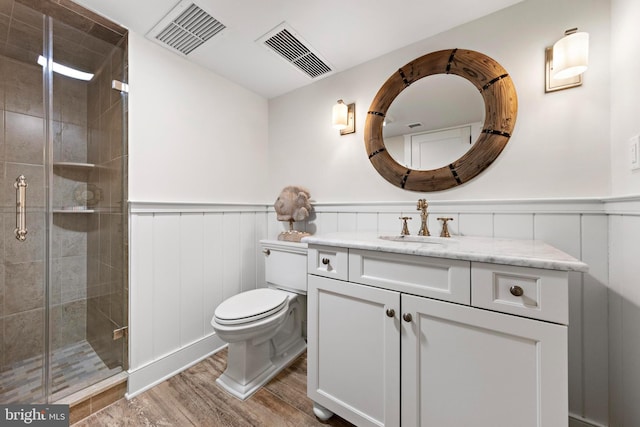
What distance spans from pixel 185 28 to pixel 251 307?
165 centimetres

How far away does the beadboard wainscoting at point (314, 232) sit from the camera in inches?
42.9

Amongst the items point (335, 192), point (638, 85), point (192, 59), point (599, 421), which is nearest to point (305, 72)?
point (192, 59)

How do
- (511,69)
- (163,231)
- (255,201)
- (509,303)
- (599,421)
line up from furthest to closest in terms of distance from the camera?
(255,201)
(163,231)
(511,69)
(599,421)
(509,303)

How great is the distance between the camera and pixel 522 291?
2.55 feet

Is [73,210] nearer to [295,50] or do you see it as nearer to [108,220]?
[108,220]

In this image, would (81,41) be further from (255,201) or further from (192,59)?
(255,201)

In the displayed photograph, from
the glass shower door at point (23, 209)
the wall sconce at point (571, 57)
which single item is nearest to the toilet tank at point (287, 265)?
the glass shower door at point (23, 209)

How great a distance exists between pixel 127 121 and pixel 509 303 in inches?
79.5

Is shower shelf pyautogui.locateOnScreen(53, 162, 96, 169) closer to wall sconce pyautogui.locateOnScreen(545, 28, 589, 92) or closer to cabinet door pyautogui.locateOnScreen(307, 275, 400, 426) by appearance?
cabinet door pyautogui.locateOnScreen(307, 275, 400, 426)

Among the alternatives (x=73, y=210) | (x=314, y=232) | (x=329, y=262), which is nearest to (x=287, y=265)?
(x=314, y=232)

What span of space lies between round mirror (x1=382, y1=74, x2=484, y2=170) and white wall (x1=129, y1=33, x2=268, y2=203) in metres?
1.18

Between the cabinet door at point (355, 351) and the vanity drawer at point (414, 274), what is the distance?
0.17 ft

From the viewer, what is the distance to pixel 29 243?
4.68 feet

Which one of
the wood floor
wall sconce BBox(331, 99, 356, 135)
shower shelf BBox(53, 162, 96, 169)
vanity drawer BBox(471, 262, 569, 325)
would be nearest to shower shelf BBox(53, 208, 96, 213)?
shower shelf BBox(53, 162, 96, 169)
